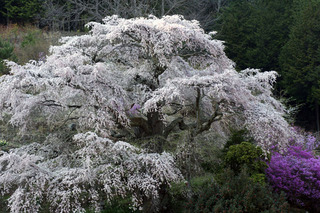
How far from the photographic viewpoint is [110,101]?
440 centimetres

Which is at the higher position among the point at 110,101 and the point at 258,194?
the point at 110,101

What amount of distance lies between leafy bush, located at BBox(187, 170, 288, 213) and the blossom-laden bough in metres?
0.54

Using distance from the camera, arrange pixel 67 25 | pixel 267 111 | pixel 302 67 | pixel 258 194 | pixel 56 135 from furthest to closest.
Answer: pixel 67 25
pixel 302 67
pixel 56 135
pixel 267 111
pixel 258 194

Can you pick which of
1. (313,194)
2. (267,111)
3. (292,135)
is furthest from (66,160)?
(313,194)

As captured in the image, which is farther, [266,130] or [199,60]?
[199,60]

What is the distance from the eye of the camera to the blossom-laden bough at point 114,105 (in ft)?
12.9

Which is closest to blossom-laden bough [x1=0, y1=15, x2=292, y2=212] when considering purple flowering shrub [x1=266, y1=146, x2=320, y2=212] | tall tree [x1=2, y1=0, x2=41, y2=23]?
purple flowering shrub [x1=266, y1=146, x2=320, y2=212]

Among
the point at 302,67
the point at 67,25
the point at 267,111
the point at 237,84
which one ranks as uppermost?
the point at 237,84

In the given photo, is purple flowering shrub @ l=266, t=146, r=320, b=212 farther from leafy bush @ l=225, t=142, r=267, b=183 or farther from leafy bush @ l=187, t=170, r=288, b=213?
leafy bush @ l=187, t=170, r=288, b=213

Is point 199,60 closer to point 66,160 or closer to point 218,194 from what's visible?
point 218,194

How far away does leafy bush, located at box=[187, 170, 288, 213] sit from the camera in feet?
13.2

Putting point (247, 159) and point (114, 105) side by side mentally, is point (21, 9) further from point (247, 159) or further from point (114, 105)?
point (247, 159)

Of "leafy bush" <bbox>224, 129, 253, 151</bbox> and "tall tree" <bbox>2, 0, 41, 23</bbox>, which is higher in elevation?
"leafy bush" <bbox>224, 129, 253, 151</bbox>

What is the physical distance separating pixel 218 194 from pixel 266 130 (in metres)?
1.10
